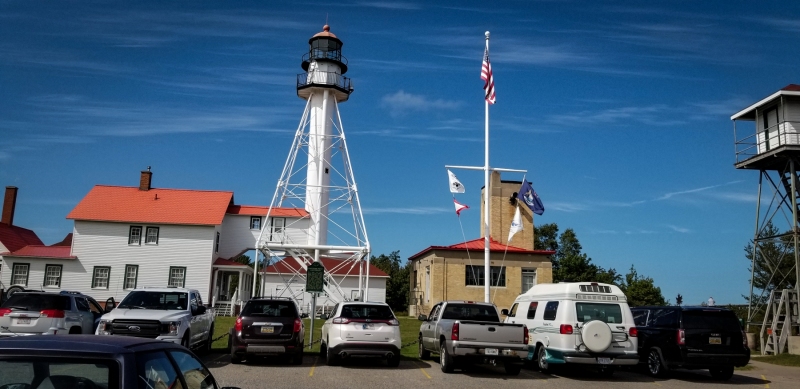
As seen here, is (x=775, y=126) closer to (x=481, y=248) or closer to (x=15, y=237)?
(x=481, y=248)

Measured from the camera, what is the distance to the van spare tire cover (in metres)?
15.2

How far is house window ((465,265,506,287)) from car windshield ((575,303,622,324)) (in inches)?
871

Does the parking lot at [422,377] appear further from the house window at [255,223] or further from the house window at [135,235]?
the house window at [255,223]

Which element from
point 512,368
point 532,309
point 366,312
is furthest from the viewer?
point 532,309

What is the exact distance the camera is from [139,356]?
4.47m

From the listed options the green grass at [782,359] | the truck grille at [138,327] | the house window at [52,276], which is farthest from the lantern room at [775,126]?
the house window at [52,276]

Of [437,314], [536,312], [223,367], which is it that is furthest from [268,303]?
[536,312]

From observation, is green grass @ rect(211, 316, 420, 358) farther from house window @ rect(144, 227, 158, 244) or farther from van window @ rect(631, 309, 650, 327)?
house window @ rect(144, 227, 158, 244)

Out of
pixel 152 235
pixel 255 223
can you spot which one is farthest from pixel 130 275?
pixel 255 223

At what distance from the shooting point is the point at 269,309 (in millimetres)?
16750

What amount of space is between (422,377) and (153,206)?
34.6 meters

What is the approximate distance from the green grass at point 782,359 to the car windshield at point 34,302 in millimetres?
21700

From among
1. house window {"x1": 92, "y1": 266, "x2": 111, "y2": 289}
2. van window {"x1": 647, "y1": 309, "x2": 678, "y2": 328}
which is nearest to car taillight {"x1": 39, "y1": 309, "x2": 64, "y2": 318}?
van window {"x1": 647, "y1": 309, "x2": 678, "y2": 328}

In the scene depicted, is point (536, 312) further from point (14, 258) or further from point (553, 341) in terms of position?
point (14, 258)
